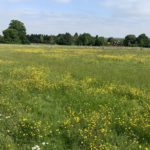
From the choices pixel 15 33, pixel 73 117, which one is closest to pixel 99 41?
pixel 15 33

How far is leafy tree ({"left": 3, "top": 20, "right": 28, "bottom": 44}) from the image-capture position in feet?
460

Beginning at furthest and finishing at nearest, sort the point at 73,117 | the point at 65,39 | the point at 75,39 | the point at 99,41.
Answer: the point at 75,39
the point at 65,39
the point at 99,41
the point at 73,117

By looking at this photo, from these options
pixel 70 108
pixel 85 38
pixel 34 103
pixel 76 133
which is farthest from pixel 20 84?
pixel 85 38

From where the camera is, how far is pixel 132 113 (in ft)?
40.0

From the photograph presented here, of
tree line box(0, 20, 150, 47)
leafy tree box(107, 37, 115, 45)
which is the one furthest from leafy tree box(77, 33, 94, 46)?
leafy tree box(107, 37, 115, 45)

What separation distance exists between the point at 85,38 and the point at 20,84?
133222 millimetres

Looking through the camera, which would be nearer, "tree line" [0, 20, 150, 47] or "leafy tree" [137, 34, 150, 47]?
"leafy tree" [137, 34, 150, 47]

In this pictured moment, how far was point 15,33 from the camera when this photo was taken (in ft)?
457

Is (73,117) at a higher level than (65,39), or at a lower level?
higher

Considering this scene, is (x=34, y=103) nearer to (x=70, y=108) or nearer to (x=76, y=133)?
(x=70, y=108)

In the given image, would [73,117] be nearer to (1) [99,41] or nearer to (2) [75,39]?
(1) [99,41]

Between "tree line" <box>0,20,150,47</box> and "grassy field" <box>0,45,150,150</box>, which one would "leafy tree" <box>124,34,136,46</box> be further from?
"grassy field" <box>0,45,150,150</box>

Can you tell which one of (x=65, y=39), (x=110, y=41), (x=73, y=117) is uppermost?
(x=73, y=117)

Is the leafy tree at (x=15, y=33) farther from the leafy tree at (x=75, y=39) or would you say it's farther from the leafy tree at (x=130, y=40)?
the leafy tree at (x=130, y=40)
